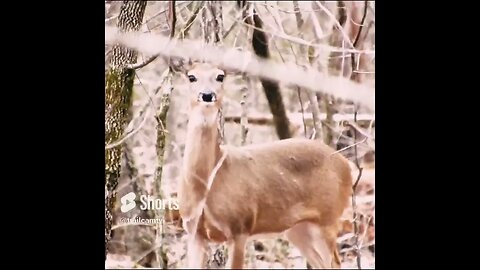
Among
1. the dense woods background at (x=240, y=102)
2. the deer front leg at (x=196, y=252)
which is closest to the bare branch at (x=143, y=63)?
the dense woods background at (x=240, y=102)

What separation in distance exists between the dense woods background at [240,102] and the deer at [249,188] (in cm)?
2

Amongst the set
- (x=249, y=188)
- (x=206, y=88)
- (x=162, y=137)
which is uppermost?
(x=206, y=88)

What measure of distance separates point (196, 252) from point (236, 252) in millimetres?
89

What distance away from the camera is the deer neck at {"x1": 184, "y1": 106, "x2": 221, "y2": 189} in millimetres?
1673

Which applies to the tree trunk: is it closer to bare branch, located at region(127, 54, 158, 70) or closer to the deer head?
bare branch, located at region(127, 54, 158, 70)

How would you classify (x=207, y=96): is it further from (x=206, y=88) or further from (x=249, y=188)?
(x=249, y=188)

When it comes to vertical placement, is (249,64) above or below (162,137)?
above

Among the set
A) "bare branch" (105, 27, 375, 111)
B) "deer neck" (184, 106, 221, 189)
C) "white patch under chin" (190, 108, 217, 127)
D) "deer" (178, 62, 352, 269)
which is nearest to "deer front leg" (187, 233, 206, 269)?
"deer" (178, 62, 352, 269)

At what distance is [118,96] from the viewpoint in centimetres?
170

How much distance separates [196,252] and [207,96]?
342mm

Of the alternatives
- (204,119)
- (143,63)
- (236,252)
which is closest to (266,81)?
(204,119)

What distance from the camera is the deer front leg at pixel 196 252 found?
66.2 inches

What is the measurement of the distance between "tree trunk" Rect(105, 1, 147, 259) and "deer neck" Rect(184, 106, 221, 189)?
0.15 m
